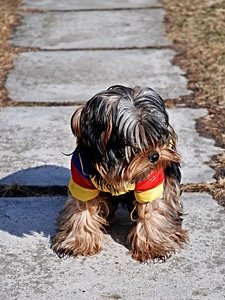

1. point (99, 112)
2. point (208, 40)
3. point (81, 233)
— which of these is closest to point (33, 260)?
point (81, 233)

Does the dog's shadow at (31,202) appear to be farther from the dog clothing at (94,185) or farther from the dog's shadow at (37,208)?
the dog clothing at (94,185)

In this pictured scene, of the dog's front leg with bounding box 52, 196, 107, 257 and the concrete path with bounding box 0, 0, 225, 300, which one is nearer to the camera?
the concrete path with bounding box 0, 0, 225, 300

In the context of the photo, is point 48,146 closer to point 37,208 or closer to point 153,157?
point 37,208

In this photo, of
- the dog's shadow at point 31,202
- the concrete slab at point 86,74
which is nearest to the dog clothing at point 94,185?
the dog's shadow at point 31,202

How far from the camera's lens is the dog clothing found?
148 inches

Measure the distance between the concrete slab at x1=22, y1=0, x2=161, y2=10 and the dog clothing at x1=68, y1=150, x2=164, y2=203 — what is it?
5.67 meters

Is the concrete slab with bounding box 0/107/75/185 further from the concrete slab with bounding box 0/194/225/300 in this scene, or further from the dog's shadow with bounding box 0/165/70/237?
the concrete slab with bounding box 0/194/225/300

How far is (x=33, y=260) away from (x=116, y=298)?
1.82ft

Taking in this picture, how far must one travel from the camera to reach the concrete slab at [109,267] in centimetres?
361

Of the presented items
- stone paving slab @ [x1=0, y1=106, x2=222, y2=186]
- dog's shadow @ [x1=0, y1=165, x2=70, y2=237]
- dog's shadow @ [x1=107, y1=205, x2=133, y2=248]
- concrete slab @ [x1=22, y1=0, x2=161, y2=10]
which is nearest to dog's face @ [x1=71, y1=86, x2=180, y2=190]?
dog's shadow @ [x1=107, y1=205, x2=133, y2=248]

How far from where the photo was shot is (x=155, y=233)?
3967 mm

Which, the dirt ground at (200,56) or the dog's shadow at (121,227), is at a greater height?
the dog's shadow at (121,227)

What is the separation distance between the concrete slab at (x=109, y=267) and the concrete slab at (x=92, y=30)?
142 inches

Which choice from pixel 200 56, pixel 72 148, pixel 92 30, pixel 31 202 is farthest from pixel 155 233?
pixel 92 30
